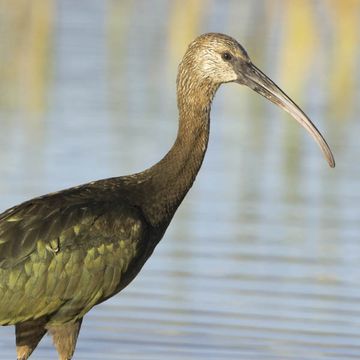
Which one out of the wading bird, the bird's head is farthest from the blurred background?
the bird's head

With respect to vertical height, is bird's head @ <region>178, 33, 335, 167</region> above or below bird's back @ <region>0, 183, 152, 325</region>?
above

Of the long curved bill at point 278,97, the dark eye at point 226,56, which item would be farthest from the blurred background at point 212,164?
the dark eye at point 226,56

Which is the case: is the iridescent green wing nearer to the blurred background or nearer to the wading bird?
the wading bird

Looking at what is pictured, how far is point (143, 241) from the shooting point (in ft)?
35.3

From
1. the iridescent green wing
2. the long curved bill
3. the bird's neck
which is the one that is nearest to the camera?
the iridescent green wing

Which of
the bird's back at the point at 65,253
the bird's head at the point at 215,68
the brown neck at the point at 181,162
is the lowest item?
the bird's back at the point at 65,253

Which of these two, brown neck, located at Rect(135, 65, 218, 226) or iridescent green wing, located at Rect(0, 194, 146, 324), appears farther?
brown neck, located at Rect(135, 65, 218, 226)

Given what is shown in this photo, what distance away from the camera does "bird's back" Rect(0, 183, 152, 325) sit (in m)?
10.5

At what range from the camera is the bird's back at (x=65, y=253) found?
10.5 metres

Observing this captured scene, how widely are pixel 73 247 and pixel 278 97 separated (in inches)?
70.7

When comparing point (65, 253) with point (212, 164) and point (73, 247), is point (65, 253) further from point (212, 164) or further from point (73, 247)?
point (212, 164)

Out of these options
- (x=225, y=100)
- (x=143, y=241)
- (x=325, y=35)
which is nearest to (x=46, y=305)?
(x=143, y=241)

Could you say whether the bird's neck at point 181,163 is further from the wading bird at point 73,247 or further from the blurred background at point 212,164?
the blurred background at point 212,164

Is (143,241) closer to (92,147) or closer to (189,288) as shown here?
(189,288)
